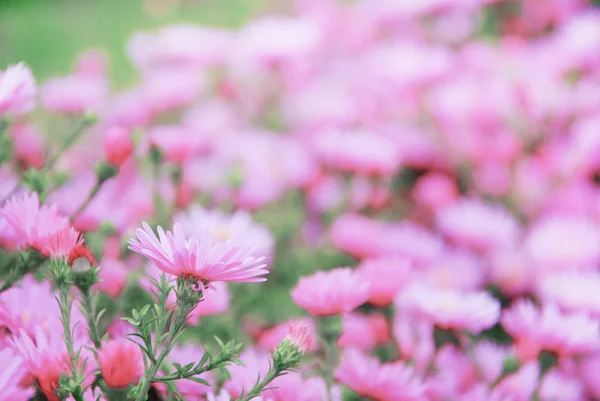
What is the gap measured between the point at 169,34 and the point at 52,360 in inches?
41.5

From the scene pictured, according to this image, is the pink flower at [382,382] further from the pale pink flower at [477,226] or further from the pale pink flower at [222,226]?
the pale pink flower at [477,226]

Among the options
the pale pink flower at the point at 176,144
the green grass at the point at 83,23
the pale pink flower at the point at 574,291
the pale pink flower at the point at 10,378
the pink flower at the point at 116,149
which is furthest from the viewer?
the green grass at the point at 83,23

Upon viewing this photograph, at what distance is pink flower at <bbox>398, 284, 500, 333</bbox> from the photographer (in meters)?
0.61

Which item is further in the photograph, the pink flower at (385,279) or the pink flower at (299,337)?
the pink flower at (385,279)

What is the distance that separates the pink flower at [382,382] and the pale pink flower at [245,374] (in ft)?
0.23

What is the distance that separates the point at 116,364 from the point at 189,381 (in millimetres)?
95

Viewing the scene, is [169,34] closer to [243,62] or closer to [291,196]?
[243,62]

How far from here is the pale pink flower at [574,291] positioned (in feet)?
2.31

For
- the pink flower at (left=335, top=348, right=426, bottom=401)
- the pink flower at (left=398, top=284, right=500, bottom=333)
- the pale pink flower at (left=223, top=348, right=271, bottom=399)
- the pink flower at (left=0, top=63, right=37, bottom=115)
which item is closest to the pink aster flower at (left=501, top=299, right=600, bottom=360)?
the pink flower at (left=398, top=284, right=500, bottom=333)

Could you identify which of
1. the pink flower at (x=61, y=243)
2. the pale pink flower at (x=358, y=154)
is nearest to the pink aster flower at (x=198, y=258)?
the pink flower at (x=61, y=243)

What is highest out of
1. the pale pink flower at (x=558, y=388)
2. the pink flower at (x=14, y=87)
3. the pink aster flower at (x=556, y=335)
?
the pink flower at (x=14, y=87)

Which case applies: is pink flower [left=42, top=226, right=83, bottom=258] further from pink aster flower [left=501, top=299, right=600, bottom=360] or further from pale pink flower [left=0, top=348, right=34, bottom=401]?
pink aster flower [left=501, top=299, right=600, bottom=360]

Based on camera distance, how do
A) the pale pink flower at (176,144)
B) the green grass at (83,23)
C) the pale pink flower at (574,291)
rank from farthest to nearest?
the green grass at (83,23), the pale pink flower at (176,144), the pale pink flower at (574,291)

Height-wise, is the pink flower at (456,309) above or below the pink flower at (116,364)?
below
